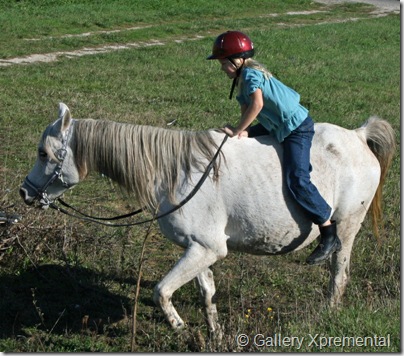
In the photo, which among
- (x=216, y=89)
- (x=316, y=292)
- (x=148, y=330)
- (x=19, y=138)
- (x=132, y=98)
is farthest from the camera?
(x=216, y=89)

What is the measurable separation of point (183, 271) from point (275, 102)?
56.3 inches

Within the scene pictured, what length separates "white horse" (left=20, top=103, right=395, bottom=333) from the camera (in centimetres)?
580

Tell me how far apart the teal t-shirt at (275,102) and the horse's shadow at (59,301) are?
6.01 ft

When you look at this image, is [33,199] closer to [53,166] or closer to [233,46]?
[53,166]

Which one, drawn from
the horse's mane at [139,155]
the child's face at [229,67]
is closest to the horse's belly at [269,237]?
the horse's mane at [139,155]

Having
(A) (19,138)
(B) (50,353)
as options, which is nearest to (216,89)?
(A) (19,138)

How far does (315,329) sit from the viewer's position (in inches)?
213

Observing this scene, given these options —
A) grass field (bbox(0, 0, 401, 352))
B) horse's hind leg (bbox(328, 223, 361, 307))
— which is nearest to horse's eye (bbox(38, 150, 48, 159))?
grass field (bbox(0, 0, 401, 352))

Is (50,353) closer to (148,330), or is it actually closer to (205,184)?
(148,330)

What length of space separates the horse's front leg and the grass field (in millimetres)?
335

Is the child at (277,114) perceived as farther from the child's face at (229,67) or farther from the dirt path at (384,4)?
the dirt path at (384,4)

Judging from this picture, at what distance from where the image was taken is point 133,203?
6.14 m

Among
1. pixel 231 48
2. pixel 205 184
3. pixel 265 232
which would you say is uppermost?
pixel 231 48

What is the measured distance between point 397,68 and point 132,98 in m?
8.25
